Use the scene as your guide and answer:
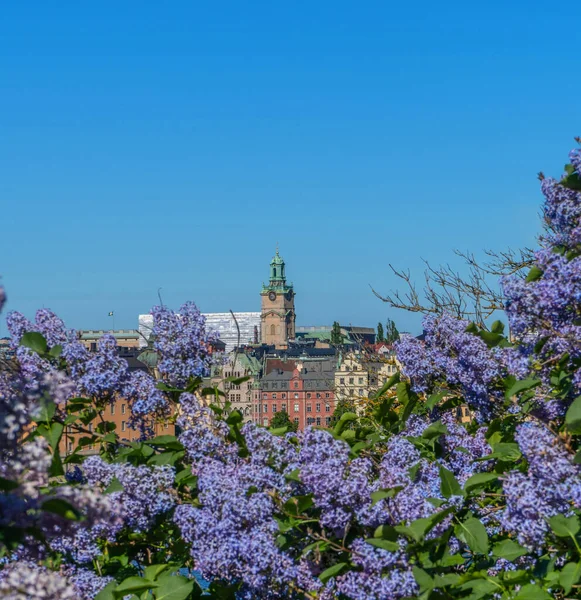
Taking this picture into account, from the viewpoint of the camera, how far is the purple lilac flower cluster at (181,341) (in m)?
4.07

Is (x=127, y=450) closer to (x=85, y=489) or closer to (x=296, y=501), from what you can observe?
(x=296, y=501)

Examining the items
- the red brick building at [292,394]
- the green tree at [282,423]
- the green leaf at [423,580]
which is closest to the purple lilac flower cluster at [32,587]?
the green leaf at [423,580]

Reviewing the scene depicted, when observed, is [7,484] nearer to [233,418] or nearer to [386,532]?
[386,532]

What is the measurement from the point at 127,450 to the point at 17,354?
2.03 ft

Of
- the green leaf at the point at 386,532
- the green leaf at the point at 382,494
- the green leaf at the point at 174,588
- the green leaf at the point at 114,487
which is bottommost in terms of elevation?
the green leaf at the point at 174,588

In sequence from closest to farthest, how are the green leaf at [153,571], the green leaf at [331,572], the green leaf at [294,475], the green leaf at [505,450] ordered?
1. the green leaf at [331,572]
2. the green leaf at [294,475]
3. the green leaf at [153,571]
4. the green leaf at [505,450]

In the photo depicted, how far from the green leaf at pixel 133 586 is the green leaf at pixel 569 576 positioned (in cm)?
137

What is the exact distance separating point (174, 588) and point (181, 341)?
114cm

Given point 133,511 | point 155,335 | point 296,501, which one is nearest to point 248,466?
point 296,501

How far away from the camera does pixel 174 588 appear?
129 inches

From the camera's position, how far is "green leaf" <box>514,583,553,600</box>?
301 cm

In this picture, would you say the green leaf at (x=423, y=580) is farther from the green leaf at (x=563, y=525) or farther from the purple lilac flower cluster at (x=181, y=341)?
the purple lilac flower cluster at (x=181, y=341)

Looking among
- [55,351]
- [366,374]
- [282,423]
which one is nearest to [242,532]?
[55,351]

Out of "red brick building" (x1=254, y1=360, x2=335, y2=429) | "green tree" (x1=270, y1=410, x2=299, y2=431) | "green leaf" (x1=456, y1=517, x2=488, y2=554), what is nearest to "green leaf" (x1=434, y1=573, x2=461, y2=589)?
"green leaf" (x1=456, y1=517, x2=488, y2=554)
